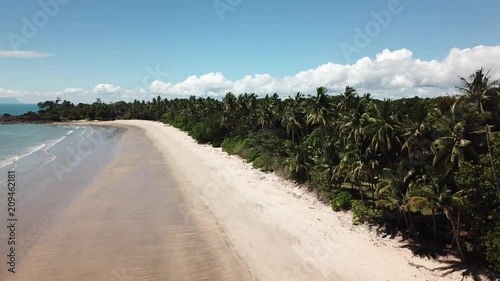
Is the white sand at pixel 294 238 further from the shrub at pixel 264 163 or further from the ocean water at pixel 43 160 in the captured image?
the ocean water at pixel 43 160

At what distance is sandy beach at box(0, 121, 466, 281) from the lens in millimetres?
20047

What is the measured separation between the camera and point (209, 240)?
24.2 metres

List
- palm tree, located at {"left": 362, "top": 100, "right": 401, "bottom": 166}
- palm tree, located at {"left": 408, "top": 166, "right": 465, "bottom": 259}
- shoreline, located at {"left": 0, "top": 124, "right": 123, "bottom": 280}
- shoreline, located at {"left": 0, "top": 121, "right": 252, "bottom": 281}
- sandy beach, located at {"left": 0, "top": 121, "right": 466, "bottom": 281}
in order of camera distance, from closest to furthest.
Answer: shoreline, located at {"left": 0, "top": 121, "right": 252, "bottom": 281} < sandy beach, located at {"left": 0, "top": 121, "right": 466, "bottom": 281} < palm tree, located at {"left": 408, "top": 166, "right": 465, "bottom": 259} < shoreline, located at {"left": 0, "top": 124, "right": 123, "bottom": 280} < palm tree, located at {"left": 362, "top": 100, "right": 401, "bottom": 166}

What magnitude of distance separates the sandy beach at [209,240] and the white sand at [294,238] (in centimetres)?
7

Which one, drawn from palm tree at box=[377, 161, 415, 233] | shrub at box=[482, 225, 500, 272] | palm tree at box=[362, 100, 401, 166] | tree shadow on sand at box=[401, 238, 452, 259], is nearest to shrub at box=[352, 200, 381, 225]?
palm tree at box=[377, 161, 415, 233]

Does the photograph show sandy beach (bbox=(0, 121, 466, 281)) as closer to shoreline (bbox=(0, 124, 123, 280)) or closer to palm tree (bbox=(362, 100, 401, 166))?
shoreline (bbox=(0, 124, 123, 280))

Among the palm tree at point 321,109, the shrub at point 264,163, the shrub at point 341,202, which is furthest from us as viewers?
the shrub at point 264,163

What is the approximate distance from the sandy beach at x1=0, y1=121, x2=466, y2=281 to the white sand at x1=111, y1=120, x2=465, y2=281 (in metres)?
0.07

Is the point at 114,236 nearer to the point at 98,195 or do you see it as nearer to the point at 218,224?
the point at 218,224

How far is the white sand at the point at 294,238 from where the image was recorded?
20.6 metres

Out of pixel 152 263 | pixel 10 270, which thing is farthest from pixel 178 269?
pixel 10 270

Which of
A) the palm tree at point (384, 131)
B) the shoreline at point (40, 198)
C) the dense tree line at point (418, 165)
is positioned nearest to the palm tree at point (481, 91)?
the dense tree line at point (418, 165)

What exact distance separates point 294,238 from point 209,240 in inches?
229

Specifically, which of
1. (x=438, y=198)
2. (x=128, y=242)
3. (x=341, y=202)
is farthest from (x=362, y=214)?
(x=128, y=242)
